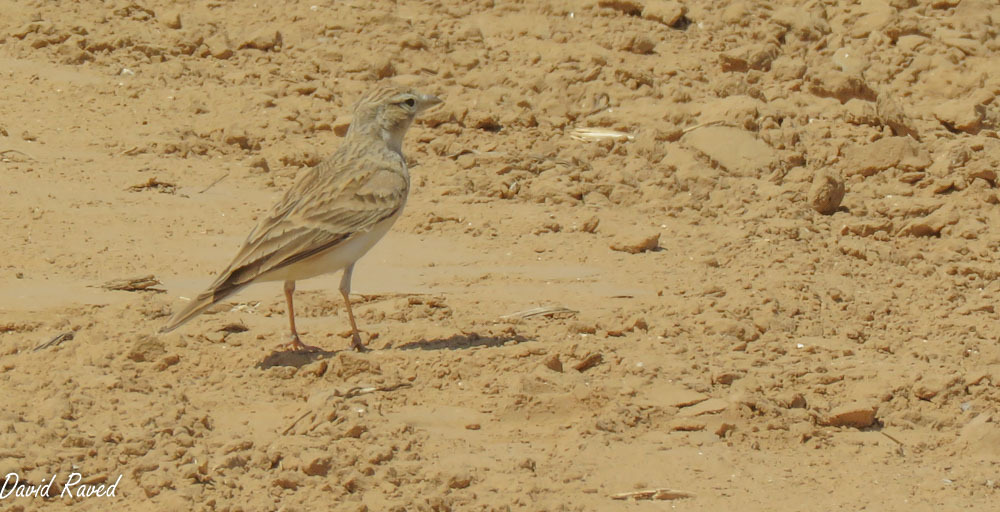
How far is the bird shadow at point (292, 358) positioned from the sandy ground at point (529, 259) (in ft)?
0.06

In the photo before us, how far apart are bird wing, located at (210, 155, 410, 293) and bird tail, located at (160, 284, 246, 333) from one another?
2 cm

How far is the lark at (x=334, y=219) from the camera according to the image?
6.99 metres

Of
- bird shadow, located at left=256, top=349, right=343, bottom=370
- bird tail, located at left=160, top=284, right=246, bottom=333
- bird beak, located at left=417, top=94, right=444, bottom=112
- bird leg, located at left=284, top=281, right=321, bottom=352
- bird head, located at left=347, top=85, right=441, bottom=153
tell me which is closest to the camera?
bird tail, located at left=160, top=284, right=246, bottom=333

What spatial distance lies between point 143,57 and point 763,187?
474cm

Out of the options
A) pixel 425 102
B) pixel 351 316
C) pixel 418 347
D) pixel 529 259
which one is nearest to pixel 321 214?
pixel 351 316

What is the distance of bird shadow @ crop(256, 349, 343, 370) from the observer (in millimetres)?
6941

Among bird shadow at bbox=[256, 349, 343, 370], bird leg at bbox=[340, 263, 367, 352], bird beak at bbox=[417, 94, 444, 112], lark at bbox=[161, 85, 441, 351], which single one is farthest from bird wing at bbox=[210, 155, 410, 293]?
bird beak at bbox=[417, 94, 444, 112]

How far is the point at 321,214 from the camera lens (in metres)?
7.33

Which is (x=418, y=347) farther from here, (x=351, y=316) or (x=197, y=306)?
(x=197, y=306)

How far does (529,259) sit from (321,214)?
1.87m

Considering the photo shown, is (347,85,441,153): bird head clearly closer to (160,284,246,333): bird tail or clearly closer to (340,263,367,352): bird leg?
(340,263,367,352): bird leg

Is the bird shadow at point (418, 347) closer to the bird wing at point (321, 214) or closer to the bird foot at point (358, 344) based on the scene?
the bird foot at point (358, 344)

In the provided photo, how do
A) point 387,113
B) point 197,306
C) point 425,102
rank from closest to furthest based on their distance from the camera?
point 197,306, point 387,113, point 425,102

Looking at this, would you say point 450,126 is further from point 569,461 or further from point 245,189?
point 569,461
